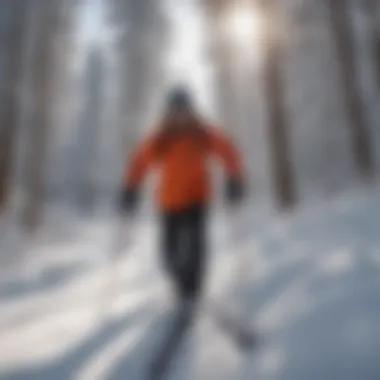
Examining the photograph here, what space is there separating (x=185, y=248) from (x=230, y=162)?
0.66 feet

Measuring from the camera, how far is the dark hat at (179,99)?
155cm

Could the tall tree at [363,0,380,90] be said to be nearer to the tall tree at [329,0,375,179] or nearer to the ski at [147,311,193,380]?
the tall tree at [329,0,375,179]

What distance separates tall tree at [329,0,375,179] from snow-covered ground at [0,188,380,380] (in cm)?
7

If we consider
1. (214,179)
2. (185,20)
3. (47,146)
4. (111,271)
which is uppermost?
(185,20)

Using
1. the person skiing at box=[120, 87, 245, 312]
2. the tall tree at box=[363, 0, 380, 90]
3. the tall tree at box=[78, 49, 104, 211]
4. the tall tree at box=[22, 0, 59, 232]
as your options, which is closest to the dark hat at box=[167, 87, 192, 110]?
the person skiing at box=[120, 87, 245, 312]

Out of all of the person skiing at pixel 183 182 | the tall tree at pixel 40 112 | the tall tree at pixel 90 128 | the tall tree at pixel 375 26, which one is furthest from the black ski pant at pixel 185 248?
the tall tree at pixel 375 26

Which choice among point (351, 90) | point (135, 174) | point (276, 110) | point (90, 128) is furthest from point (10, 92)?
point (351, 90)

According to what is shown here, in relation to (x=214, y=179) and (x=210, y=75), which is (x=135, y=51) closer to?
(x=210, y=75)

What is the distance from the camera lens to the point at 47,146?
1.57 metres

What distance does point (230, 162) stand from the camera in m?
1.51

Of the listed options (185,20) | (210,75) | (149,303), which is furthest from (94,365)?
(185,20)

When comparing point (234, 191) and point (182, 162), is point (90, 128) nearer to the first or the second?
point (182, 162)

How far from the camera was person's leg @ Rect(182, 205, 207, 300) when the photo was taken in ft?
4.86

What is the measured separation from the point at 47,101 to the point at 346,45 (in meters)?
0.67
